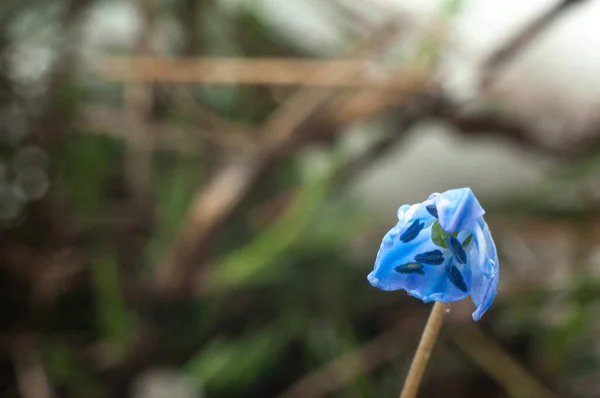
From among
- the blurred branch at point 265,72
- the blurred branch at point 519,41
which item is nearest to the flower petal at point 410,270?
the blurred branch at point 519,41

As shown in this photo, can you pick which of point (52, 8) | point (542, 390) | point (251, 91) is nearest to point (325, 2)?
point (251, 91)

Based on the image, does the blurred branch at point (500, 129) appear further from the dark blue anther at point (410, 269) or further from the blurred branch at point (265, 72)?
the dark blue anther at point (410, 269)

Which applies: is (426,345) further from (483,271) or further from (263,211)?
(263,211)

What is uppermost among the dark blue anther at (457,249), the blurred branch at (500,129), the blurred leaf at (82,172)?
the blurred leaf at (82,172)

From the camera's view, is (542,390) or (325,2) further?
(325,2)

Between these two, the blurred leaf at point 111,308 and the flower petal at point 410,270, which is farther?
the blurred leaf at point 111,308

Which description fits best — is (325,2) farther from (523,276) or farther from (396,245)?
(396,245)

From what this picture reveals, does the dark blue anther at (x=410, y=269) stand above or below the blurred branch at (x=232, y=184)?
below
